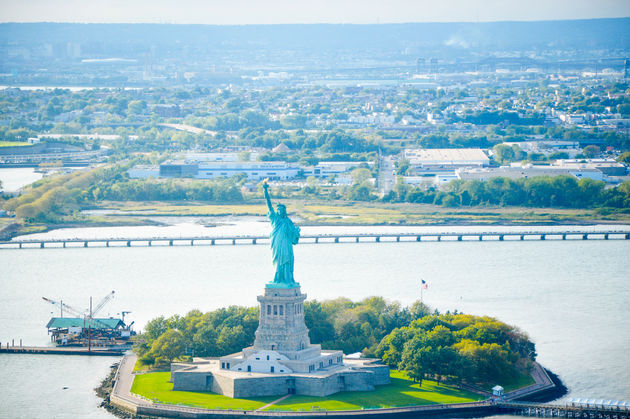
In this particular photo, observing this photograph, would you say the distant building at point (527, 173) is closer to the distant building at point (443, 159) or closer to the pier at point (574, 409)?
the distant building at point (443, 159)

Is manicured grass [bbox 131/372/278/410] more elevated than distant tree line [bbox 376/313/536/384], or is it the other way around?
distant tree line [bbox 376/313/536/384]

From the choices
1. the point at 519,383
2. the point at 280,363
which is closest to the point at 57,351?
the point at 280,363

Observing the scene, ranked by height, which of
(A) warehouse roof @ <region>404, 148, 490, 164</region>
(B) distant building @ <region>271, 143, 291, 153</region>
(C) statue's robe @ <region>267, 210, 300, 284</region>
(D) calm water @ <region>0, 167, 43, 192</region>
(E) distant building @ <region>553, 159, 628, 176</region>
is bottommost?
(C) statue's robe @ <region>267, 210, 300, 284</region>

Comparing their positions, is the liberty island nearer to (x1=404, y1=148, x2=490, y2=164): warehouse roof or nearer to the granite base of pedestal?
the granite base of pedestal

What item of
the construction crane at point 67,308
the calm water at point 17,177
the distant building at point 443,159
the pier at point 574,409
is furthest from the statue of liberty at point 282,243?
the distant building at point 443,159

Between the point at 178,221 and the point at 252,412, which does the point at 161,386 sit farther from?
the point at 178,221

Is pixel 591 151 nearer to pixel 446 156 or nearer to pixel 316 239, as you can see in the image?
pixel 446 156

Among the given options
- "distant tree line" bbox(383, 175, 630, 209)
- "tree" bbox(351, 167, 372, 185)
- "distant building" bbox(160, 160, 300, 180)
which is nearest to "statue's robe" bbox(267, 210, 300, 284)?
"distant tree line" bbox(383, 175, 630, 209)
